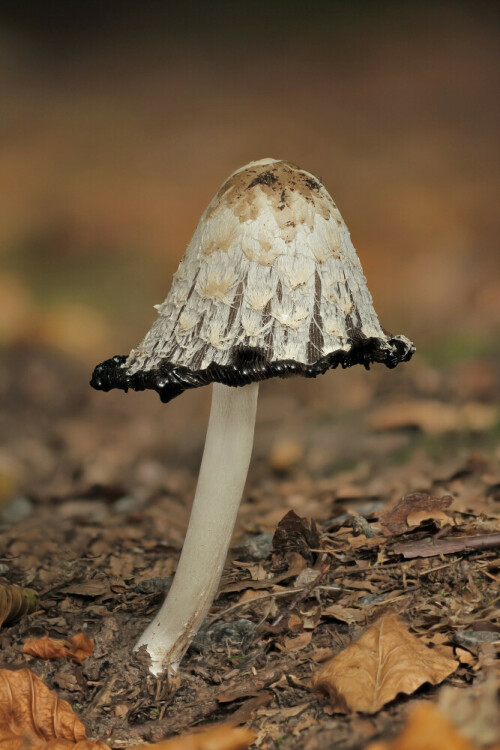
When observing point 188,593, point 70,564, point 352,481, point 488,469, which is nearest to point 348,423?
point 352,481

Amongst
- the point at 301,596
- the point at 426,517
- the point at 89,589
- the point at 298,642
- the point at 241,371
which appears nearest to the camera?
the point at 241,371

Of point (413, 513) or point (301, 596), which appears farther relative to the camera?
point (413, 513)

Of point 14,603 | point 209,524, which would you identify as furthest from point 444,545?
point 14,603

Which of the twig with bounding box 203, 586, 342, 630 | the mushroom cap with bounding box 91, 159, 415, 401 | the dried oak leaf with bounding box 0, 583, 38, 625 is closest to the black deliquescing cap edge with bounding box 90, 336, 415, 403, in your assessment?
the mushroom cap with bounding box 91, 159, 415, 401

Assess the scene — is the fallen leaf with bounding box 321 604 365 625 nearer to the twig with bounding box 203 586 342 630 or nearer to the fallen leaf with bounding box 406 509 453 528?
the twig with bounding box 203 586 342 630

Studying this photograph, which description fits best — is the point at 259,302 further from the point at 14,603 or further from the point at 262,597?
the point at 14,603

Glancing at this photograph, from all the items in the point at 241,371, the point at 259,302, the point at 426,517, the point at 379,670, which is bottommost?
the point at 379,670

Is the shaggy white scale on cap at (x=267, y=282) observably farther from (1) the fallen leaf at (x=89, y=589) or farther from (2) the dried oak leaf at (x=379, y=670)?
(1) the fallen leaf at (x=89, y=589)
